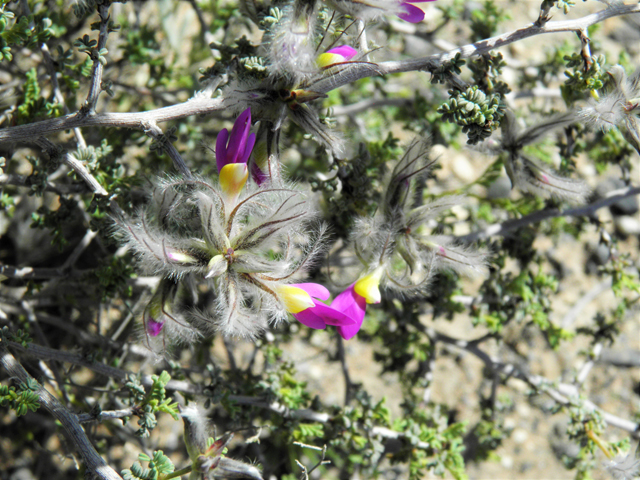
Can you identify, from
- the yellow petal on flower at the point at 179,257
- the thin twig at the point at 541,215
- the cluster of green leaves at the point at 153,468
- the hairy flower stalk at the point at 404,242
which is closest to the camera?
the yellow petal on flower at the point at 179,257

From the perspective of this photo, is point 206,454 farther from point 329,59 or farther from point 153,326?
point 329,59

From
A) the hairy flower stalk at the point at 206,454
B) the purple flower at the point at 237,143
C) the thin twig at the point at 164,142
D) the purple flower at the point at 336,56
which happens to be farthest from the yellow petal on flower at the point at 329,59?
the hairy flower stalk at the point at 206,454

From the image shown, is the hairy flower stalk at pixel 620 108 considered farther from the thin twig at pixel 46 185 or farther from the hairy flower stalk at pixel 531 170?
the thin twig at pixel 46 185

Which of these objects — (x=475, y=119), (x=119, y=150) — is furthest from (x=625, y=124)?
(x=119, y=150)

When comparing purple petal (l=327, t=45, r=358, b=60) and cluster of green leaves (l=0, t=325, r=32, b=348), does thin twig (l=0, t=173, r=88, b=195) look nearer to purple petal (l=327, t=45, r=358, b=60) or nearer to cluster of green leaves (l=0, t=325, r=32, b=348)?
cluster of green leaves (l=0, t=325, r=32, b=348)

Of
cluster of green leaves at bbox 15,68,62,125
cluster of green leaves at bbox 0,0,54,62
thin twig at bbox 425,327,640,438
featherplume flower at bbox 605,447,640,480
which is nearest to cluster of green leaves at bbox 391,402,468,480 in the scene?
thin twig at bbox 425,327,640,438

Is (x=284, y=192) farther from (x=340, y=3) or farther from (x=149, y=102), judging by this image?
(x=149, y=102)

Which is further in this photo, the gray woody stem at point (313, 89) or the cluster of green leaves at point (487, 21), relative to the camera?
the cluster of green leaves at point (487, 21)
